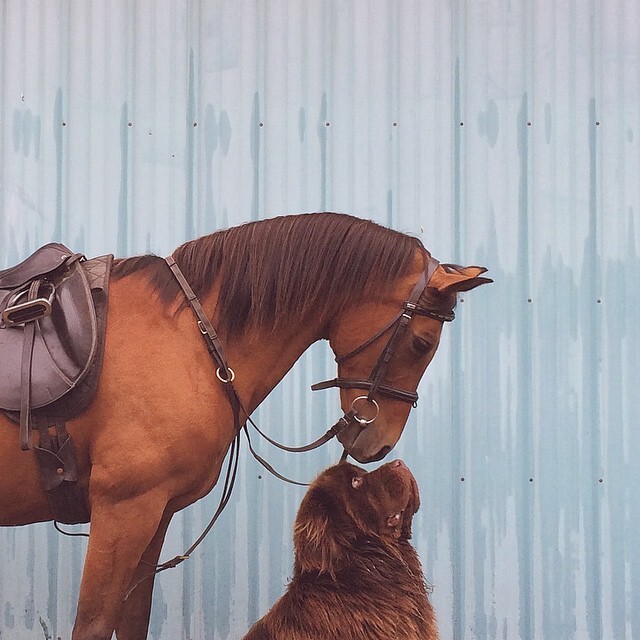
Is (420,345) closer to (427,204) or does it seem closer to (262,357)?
(262,357)

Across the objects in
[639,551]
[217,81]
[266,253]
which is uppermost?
[217,81]

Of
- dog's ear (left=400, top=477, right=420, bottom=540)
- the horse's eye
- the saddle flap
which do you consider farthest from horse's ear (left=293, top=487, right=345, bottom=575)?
the saddle flap

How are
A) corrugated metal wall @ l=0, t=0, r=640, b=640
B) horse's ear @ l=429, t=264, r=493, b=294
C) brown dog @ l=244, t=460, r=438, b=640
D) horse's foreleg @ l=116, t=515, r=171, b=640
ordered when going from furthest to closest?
corrugated metal wall @ l=0, t=0, r=640, b=640
horse's foreleg @ l=116, t=515, r=171, b=640
horse's ear @ l=429, t=264, r=493, b=294
brown dog @ l=244, t=460, r=438, b=640

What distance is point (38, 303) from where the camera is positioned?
1.63m

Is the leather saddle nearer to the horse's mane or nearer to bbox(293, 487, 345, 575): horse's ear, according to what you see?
the horse's mane

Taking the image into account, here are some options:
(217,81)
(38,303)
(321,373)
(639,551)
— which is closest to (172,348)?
(38,303)

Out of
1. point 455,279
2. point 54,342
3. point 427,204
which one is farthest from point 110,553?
point 427,204

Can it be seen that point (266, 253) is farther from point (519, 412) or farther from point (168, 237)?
point (519, 412)

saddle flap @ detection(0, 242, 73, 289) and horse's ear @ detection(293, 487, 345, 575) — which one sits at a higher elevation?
saddle flap @ detection(0, 242, 73, 289)

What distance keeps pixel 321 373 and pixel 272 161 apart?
0.76 m

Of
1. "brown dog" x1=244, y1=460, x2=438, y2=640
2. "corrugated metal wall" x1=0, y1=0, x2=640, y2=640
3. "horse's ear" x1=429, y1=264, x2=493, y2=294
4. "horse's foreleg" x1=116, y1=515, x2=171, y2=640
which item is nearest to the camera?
"brown dog" x1=244, y1=460, x2=438, y2=640

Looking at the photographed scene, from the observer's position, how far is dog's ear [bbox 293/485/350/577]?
5.32ft

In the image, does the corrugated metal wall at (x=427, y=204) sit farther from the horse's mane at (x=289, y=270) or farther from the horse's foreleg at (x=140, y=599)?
the horse's mane at (x=289, y=270)

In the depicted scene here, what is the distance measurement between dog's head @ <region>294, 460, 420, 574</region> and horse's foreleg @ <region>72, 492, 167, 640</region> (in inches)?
12.8
